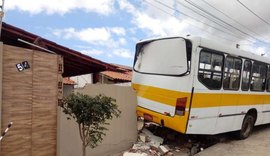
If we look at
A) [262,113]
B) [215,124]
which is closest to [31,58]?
[215,124]

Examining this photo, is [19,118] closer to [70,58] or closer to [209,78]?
[70,58]

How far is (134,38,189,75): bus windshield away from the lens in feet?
28.5

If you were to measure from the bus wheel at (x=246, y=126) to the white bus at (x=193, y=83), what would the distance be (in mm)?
112

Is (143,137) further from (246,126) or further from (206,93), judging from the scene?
(246,126)

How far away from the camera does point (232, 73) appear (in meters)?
9.93

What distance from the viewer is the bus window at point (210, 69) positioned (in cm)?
876

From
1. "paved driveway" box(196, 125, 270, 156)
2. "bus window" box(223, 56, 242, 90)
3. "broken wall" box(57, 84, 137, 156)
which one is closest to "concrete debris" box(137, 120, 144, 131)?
"broken wall" box(57, 84, 137, 156)

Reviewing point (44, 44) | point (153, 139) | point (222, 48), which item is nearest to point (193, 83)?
point (222, 48)

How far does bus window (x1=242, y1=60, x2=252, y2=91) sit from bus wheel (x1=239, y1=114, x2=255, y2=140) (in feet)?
3.89

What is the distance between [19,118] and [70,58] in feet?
8.19

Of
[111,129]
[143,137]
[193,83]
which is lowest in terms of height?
[143,137]

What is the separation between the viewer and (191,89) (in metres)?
8.52

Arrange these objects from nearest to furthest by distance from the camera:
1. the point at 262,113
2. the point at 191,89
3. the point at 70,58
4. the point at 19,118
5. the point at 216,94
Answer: the point at 19,118 → the point at 70,58 → the point at 191,89 → the point at 216,94 → the point at 262,113

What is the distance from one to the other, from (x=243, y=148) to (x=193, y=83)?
3.12 metres
